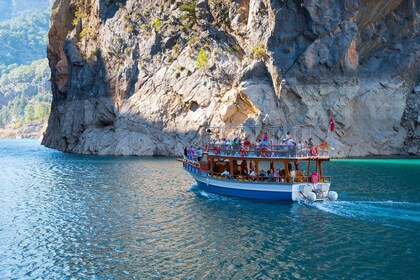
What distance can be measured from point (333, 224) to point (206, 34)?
53904 mm

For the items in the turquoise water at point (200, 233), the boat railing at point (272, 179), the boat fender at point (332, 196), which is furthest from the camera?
the boat railing at point (272, 179)

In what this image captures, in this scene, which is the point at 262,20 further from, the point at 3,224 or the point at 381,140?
the point at 3,224

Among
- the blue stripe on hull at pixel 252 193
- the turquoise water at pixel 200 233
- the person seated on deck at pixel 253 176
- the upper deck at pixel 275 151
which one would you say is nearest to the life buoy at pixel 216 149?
the upper deck at pixel 275 151

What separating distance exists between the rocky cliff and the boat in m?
29.1

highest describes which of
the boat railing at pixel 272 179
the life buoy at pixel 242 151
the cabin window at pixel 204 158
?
the life buoy at pixel 242 151

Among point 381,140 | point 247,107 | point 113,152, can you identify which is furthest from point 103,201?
point 381,140

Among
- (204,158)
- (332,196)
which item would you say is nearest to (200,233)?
(332,196)

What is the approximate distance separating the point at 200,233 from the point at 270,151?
440 inches

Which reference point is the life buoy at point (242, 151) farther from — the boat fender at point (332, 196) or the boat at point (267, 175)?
the boat fender at point (332, 196)

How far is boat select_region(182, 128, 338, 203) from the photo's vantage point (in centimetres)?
3156

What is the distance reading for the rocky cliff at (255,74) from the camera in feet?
212

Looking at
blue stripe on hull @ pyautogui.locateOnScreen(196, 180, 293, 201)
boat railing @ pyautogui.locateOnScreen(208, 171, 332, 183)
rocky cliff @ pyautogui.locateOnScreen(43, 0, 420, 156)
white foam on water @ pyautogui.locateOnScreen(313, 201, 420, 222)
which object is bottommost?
white foam on water @ pyautogui.locateOnScreen(313, 201, 420, 222)

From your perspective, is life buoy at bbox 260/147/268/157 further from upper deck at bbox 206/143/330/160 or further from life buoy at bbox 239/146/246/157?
life buoy at bbox 239/146/246/157

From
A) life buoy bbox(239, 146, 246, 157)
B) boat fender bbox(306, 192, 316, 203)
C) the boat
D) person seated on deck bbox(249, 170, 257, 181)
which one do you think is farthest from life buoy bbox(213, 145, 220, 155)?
boat fender bbox(306, 192, 316, 203)
